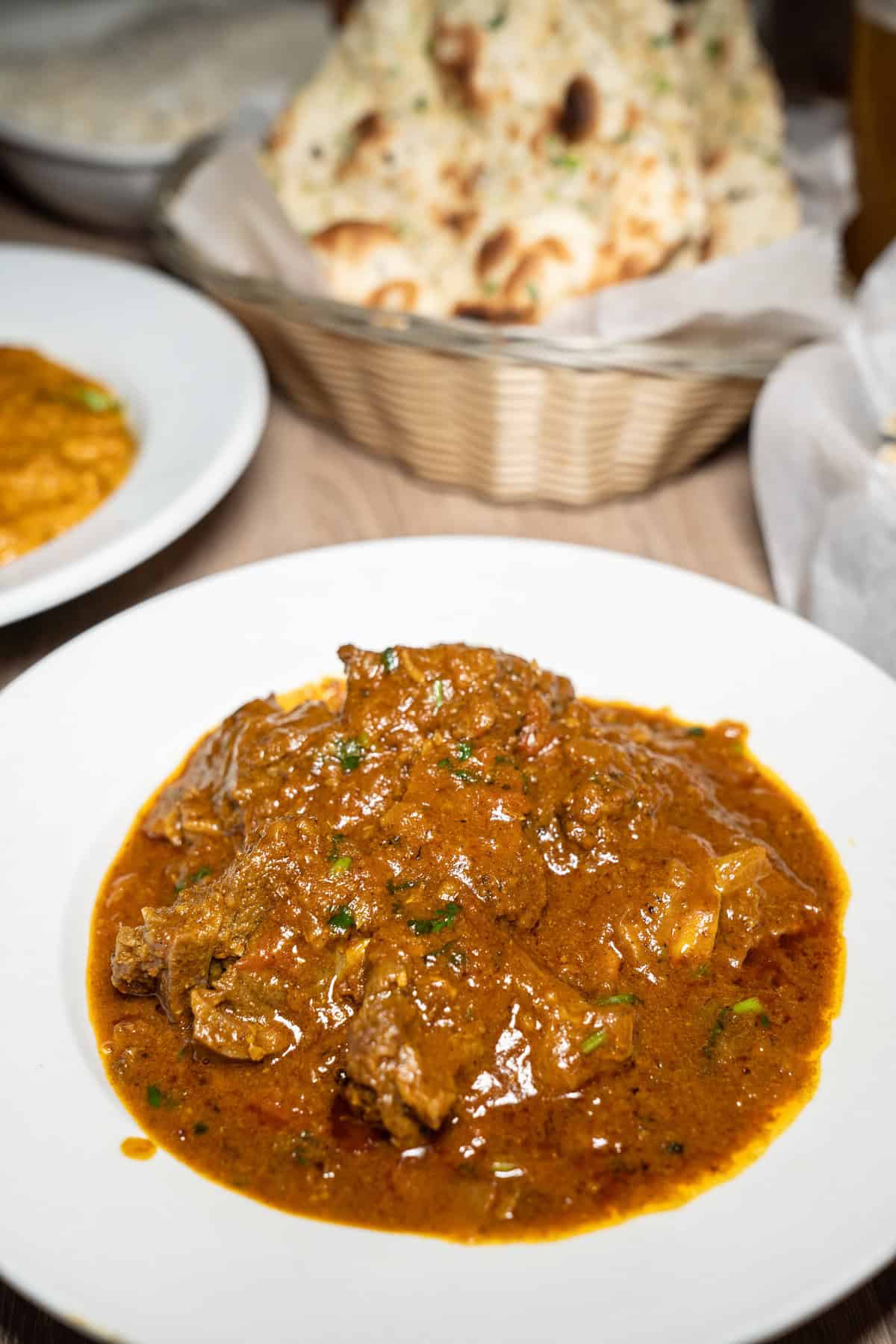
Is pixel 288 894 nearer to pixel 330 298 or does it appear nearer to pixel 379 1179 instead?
pixel 379 1179

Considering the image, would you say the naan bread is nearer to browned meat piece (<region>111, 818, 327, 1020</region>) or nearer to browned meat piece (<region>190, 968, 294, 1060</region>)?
browned meat piece (<region>111, 818, 327, 1020</region>)

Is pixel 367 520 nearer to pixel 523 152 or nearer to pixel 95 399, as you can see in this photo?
pixel 95 399

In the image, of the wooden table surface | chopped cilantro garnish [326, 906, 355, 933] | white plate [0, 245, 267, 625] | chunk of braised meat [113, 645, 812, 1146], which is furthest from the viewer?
the wooden table surface

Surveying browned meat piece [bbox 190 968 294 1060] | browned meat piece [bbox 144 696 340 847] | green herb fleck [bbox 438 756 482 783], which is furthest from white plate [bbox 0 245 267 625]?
browned meat piece [bbox 190 968 294 1060]

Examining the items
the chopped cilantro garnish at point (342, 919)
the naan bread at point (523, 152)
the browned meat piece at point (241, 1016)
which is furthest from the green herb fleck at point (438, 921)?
the naan bread at point (523, 152)

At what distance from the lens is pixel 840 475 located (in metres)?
3.84

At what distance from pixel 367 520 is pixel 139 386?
91 centimetres

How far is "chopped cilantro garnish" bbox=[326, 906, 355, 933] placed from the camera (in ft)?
8.28

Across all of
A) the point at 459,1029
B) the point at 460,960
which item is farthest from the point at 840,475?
the point at 459,1029

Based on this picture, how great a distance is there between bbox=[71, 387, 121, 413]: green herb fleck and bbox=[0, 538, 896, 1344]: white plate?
4.17 ft

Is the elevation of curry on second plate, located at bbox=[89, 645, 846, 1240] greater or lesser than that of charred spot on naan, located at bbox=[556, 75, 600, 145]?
lesser

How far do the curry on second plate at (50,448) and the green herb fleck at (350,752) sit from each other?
142 cm

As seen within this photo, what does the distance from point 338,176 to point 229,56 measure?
2.66 meters

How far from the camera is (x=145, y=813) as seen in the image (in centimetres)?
302
